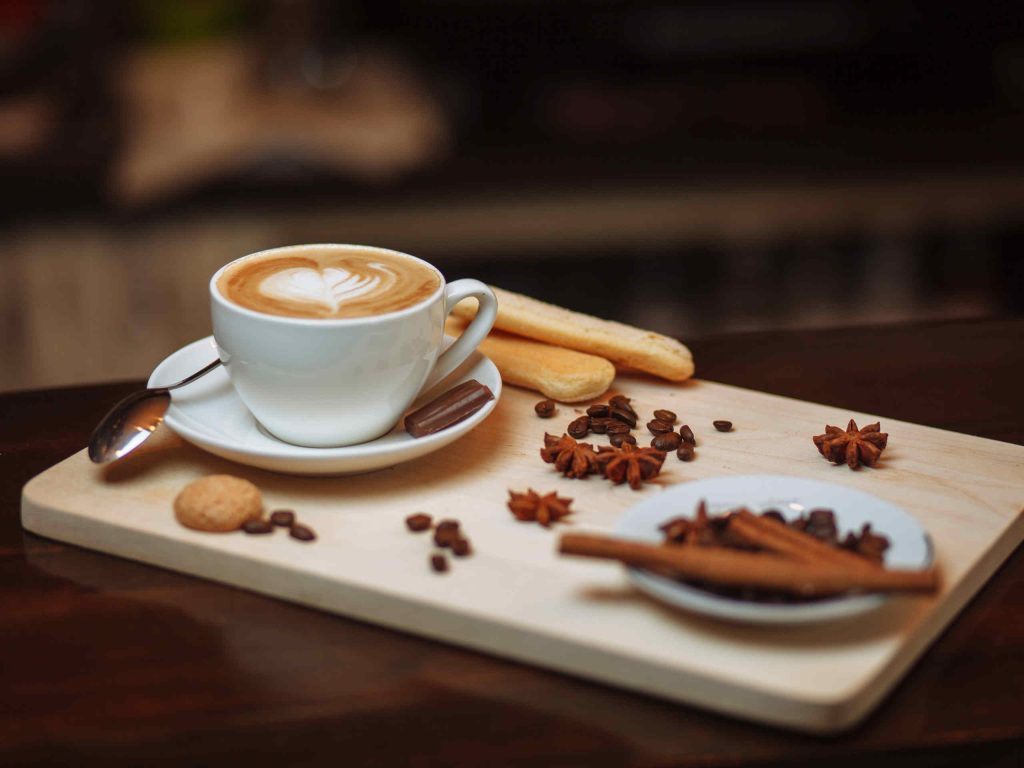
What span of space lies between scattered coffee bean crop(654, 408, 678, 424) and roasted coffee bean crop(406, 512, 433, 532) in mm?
374

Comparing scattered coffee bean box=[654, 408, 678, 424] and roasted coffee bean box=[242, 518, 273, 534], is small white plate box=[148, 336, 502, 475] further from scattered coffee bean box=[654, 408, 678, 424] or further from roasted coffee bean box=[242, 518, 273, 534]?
scattered coffee bean box=[654, 408, 678, 424]

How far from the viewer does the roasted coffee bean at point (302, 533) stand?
1186 mm

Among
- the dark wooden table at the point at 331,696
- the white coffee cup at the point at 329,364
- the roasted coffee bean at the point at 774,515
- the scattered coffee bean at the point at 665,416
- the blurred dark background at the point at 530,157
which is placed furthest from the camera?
the blurred dark background at the point at 530,157

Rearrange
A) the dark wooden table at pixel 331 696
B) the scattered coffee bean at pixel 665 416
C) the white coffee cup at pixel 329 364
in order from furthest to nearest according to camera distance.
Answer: the scattered coffee bean at pixel 665 416 < the white coffee cup at pixel 329 364 < the dark wooden table at pixel 331 696

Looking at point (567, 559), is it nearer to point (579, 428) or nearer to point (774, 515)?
point (774, 515)

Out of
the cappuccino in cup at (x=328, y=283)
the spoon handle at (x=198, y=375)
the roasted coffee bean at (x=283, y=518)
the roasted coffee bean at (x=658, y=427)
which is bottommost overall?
the roasted coffee bean at (x=658, y=427)

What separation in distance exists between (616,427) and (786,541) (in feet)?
1.30

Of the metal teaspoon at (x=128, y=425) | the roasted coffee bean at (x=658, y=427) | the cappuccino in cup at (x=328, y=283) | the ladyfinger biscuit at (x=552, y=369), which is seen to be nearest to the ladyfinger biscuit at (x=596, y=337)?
the ladyfinger biscuit at (x=552, y=369)

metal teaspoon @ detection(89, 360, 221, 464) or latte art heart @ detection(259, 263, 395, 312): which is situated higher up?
latte art heart @ detection(259, 263, 395, 312)

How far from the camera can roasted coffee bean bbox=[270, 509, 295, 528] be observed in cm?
121

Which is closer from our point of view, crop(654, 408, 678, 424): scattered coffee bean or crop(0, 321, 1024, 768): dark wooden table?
crop(0, 321, 1024, 768): dark wooden table

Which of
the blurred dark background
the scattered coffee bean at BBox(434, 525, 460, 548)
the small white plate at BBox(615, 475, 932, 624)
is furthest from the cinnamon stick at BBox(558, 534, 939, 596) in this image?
the blurred dark background

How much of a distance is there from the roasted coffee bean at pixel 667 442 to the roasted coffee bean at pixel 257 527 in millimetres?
434

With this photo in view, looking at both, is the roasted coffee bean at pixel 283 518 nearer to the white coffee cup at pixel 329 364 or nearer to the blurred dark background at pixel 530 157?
the white coffee cup at pixel 329 364
